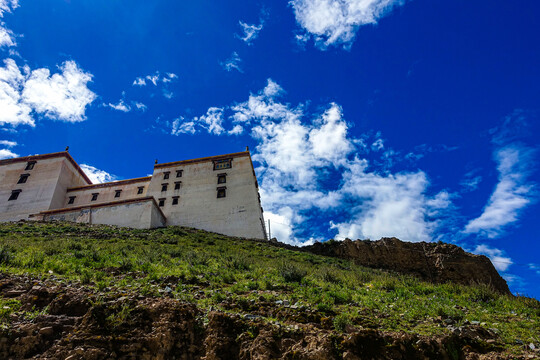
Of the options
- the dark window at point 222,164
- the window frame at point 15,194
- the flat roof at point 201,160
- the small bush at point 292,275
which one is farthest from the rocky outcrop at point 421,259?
the window frame at point 15,194

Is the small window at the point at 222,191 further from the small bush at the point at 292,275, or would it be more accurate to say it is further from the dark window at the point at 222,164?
the small bush at the point at 292,275

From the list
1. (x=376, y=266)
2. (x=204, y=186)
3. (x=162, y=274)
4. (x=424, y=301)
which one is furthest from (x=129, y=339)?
(x=204, y=186)

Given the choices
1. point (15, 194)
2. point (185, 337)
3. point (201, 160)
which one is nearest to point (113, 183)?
point (15, 194)

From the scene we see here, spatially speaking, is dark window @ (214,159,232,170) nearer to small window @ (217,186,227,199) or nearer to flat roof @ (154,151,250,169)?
flat roof @ (154,151,250,169)

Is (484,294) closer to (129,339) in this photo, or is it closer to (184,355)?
(184,355)

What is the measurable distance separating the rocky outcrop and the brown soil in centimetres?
2332

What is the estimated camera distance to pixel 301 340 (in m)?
5.62

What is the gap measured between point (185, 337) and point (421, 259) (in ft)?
91.4

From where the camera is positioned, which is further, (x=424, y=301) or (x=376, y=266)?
(x=376, y=266)

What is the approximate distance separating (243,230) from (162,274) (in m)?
24.9

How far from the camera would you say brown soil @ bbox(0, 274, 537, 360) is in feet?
17.2

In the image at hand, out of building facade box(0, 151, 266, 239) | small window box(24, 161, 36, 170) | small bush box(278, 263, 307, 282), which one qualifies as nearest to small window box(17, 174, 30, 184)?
building facade box(0, 151, 266, 239)

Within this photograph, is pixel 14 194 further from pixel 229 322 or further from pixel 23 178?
pixel 229 322

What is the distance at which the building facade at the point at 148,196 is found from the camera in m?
33.3
